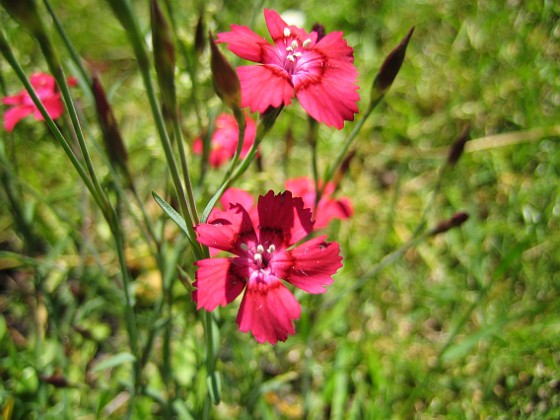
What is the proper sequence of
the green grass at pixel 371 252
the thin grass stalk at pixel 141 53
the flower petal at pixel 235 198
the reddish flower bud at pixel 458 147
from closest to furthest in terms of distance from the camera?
the thin grass stalk at pixel 141 53 → the flower petal at pixel 235 198 → the reddish flower bud at pixel 458 147 → the green grass at pixel 371 252

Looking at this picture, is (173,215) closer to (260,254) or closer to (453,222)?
(260,254)

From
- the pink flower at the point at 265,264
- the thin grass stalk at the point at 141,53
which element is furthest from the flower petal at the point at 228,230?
the thin grass stalk at the point at 141,53

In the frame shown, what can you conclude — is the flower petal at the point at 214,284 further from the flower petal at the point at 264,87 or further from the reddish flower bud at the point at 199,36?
the reddish flower bud at the point at 199,36

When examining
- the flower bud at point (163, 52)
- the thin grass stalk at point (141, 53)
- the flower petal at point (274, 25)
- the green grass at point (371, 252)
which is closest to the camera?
the thin grass stalk at point (141, 53)

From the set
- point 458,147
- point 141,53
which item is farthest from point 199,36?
point 458,147

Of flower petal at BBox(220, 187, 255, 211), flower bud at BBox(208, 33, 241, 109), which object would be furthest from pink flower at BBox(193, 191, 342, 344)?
flower bud at BBox(208, 33, 241, 109)

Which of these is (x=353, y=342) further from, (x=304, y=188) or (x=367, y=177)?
(x=367, y=177)

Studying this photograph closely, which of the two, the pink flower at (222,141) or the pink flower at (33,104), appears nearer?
the pink flower at (33,104)
